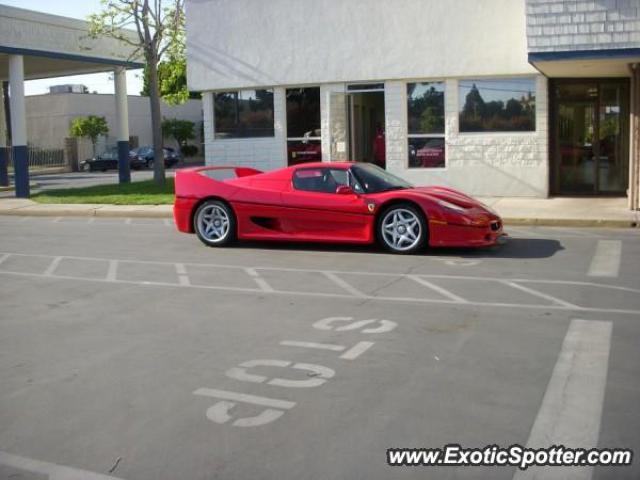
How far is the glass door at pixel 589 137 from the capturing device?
61.2 ft

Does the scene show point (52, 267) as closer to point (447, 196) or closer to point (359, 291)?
point (359, 291)

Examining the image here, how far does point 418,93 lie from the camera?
65.5 feet

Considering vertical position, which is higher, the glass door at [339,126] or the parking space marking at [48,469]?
the glass door at [339,126]

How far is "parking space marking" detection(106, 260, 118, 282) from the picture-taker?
10.5m

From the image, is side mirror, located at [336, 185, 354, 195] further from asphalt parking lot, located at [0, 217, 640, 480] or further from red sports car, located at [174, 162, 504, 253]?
asphalt parking lot, located at [0, 217, 640, 480]

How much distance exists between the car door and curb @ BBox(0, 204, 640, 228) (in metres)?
4.30

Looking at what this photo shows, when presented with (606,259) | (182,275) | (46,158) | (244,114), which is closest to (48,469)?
(182,275)

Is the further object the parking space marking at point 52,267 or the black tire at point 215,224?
the black tire at point 215,224

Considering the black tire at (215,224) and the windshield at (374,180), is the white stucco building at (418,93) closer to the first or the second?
the windshield at (374,180)

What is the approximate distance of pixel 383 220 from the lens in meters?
11.6

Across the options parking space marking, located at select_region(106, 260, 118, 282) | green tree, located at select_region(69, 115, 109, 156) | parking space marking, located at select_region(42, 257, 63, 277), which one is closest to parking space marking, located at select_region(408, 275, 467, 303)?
parking space marking, located at select_region(106, 260, 118, 282)

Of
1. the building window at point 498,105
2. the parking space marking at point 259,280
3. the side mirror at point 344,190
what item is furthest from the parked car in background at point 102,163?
the parking space marking at point 259,280

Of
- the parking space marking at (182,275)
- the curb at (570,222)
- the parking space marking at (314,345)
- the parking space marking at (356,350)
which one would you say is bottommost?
the parking space marking at (356,350)

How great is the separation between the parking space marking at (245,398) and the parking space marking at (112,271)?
4988mm
